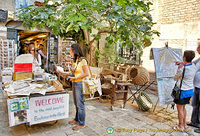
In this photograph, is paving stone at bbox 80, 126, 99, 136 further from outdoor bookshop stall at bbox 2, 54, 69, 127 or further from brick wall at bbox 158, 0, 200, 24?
brick wall at bbox 158, 0, 200, 24

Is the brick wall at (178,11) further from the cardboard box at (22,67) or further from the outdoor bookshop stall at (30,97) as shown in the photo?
the cardboard box at (22,67)

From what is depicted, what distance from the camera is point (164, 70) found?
13.8 ft

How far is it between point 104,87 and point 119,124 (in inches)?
80.3

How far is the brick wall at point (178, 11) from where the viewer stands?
640cm

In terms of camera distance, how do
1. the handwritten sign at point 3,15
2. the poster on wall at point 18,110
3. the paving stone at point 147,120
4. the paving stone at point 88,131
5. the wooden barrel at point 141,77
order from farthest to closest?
the handwritten sign at point 3,15
the wooden barrel at point 141,77
the paving stone at point 147,120
the paving stone at point 88,131
the poster on wall at point 18,110

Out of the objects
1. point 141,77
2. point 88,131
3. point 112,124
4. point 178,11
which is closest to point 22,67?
point 88,131

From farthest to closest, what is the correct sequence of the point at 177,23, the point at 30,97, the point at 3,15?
the point at 3,15 → the point at 177,23 → the point at 30,97

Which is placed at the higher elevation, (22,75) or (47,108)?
(22,75)

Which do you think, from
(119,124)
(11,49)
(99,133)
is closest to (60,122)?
(99,133)

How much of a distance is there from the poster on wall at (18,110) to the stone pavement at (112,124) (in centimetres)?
46

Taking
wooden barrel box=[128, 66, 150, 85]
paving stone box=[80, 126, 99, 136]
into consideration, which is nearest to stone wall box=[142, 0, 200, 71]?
wooden barrel box=[128, 66, 150, 85]

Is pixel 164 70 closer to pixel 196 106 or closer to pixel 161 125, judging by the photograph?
pixel 196 106

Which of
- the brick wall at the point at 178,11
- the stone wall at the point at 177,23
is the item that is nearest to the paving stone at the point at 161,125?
the stone wall at the point at 177,23

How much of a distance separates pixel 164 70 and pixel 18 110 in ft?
12.2
